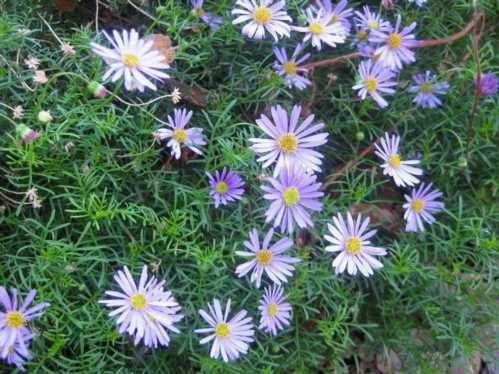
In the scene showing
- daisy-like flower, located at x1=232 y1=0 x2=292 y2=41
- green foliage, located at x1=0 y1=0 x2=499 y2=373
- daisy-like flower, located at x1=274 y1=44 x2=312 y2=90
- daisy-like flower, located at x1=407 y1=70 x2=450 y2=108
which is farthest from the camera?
daisy-like flower, located at x1=407 y1=70 x2=450 y2=108

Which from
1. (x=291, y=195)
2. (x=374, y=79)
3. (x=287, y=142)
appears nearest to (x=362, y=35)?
(x=374, y=79)

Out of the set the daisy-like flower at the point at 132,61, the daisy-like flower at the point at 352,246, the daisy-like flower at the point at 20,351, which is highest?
the daisy-like flower at the point at 132,61

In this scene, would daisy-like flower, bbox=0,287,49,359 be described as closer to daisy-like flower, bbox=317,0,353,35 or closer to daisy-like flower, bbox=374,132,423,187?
daisy-like flower, bbox=374,132,423,187

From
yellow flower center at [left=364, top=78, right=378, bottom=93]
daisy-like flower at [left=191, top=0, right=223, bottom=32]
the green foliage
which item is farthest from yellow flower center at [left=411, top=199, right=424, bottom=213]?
daisy-like flower at [left=191, top=0, right=223, bottom=32]

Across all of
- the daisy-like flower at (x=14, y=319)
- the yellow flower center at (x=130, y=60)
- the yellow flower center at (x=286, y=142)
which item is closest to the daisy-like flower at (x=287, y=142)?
the yellow flower center at (x=286, y=142)

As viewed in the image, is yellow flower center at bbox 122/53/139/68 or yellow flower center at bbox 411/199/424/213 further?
yellow flower center at bbox 411/199/424/213

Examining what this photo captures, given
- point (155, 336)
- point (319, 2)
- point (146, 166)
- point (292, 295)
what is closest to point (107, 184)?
point (146, 166)

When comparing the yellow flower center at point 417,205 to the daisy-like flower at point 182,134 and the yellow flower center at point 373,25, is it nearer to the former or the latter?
the yellow flower center at point 373,25

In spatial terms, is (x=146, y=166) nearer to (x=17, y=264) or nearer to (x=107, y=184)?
(x=107, y=184)
